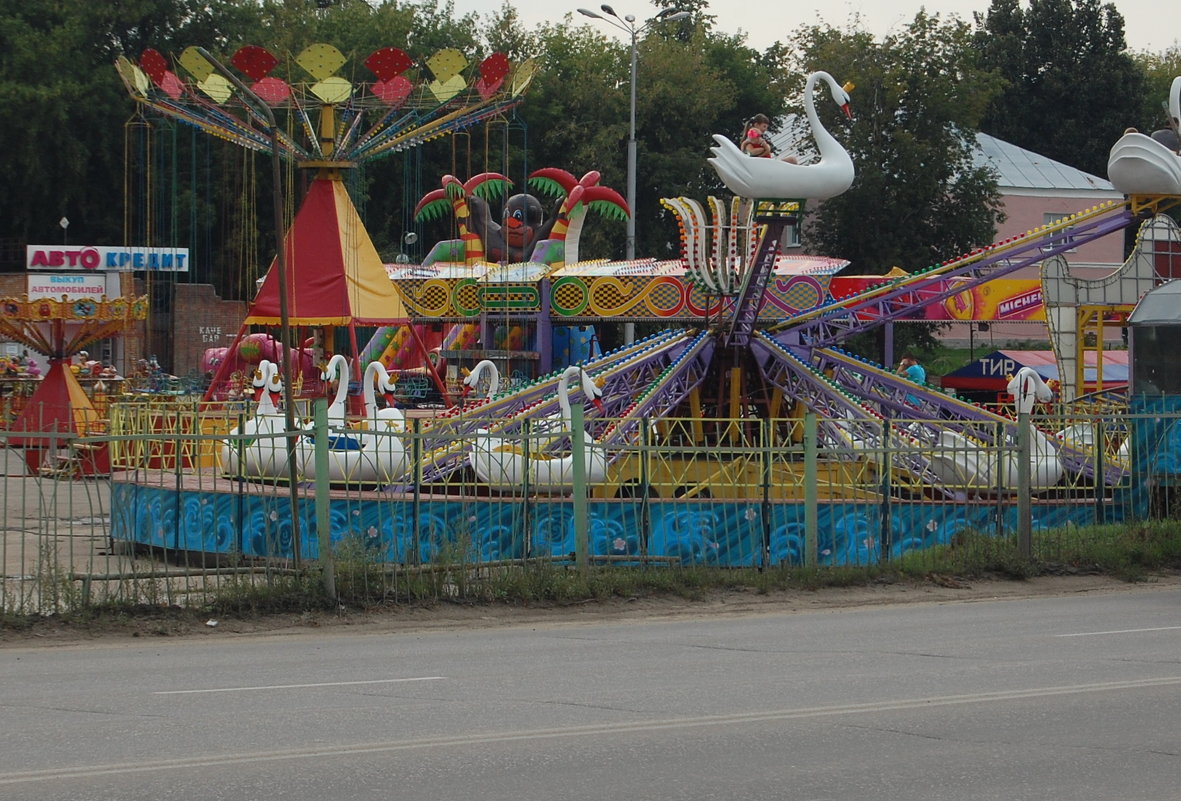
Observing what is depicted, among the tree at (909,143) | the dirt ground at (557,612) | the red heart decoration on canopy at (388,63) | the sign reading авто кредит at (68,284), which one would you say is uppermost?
the tree at (909,143)

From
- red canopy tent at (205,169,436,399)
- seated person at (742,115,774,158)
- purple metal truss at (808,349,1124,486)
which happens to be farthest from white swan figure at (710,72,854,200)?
red canopy tent at (205,169,436,399)

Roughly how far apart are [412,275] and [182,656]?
2726 cm

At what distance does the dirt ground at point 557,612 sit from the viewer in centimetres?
1290

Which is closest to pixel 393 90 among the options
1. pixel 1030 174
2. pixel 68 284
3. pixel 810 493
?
pixel 810 493

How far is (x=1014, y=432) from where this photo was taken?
749 inches

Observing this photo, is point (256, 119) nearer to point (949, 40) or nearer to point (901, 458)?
point (901, 458)

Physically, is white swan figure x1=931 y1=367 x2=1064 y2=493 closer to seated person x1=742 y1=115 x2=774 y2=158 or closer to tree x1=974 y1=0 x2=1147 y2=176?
seated person x1=742 y1=115 x2=774 y2=158

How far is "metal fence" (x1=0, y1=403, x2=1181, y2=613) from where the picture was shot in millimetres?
15148

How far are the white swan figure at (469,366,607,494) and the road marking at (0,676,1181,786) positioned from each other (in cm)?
636

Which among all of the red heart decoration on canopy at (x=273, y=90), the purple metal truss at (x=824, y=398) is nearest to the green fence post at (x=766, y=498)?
the purple metal truss at (x=824, y=398)

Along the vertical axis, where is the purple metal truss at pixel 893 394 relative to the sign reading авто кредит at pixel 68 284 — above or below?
below

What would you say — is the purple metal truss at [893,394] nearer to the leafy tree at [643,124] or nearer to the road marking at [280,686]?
the road marking at [280,686]

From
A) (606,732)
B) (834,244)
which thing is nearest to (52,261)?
(834,244)

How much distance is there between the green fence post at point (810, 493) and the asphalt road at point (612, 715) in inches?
113
